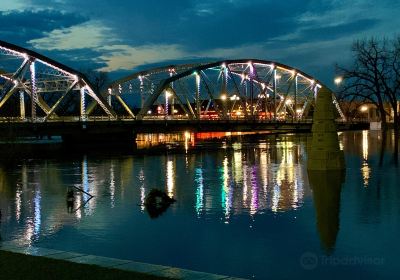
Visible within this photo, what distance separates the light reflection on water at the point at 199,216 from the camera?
53.2ft

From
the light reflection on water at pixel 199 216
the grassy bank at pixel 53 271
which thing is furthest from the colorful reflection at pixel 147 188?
the grassy bank at pixel 53 271

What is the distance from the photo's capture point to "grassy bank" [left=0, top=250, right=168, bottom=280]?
11.7 m

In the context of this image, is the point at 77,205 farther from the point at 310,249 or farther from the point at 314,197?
the point at 310,249

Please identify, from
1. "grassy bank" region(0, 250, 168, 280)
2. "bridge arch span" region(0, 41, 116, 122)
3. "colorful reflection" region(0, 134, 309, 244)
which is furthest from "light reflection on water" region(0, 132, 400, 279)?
Answer: "bridge arch span" region(0, 41, 116, 122)

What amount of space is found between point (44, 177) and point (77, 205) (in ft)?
47.7

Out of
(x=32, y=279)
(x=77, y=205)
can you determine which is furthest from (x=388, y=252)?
(x=77, y=205)

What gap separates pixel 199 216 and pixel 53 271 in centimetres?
997

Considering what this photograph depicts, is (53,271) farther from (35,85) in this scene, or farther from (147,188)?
(35,85)

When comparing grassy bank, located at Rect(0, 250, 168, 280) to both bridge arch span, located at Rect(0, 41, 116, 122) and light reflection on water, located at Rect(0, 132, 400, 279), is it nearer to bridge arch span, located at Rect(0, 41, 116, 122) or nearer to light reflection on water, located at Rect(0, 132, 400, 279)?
light reflection on water, located at Rect(0, 132, 400, 279)

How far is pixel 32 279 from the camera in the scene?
38.2 ft

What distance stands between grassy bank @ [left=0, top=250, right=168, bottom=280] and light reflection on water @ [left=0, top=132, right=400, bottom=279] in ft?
9.64

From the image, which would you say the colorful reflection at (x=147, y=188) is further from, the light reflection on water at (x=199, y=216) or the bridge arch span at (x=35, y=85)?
the bridge arch span at (x=35, y=85)

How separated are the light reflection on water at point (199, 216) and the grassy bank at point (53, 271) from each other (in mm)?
2939

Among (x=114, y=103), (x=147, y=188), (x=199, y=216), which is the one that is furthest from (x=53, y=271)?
(x=114, y=103)
